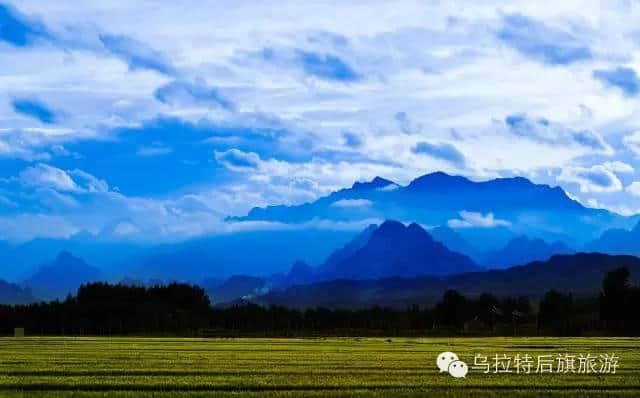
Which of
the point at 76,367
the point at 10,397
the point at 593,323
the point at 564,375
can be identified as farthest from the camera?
the point at 593,323

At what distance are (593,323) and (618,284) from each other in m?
14.8

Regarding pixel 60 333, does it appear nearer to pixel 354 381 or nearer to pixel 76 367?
pixel 76 367

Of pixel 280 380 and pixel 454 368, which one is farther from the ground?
pixel 454 368

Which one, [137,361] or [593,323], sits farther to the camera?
[593,323]

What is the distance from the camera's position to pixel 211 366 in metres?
54.0

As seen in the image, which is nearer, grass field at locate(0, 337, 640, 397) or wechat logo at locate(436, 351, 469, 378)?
grass field at locate(0, 337, 640, 397)

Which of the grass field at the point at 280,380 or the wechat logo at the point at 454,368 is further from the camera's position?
the wechat logo at the point at 454,368

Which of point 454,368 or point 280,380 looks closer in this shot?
point 280,380

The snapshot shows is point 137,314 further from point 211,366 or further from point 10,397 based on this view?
point 10,397

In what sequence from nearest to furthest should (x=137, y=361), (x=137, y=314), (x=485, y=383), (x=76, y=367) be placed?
(x=485, y=383)
(x=76, y=367)
(x=137, y=361)
(x=137, y=314)

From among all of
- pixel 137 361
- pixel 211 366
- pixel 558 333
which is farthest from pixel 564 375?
pixel 558 333

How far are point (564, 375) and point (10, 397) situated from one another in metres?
27.7

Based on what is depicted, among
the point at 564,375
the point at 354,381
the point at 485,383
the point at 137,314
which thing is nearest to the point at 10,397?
the point at 354,381

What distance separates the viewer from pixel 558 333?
520 ft
